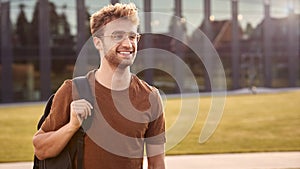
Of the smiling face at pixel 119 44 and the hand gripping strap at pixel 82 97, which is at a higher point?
the smiling face at pixel 119 44

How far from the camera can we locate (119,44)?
317 centimetres

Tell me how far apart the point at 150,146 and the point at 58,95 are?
715 millimetres

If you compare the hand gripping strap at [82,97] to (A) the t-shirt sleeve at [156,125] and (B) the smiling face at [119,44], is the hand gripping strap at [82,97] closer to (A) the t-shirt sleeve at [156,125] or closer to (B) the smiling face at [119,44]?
(B) the smiling face at [119,44]

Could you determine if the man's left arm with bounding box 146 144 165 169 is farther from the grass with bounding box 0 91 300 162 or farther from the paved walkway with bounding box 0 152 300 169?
the grass with bounding box 0 91 300 162

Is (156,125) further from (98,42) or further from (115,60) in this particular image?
(98,42)

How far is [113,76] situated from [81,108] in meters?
0.36

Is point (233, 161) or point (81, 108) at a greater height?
point (81, 108)

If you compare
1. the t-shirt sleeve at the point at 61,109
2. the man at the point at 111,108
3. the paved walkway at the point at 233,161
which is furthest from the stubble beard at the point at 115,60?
the paved walkway at the point at 233,161

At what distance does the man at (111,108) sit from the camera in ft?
10.4

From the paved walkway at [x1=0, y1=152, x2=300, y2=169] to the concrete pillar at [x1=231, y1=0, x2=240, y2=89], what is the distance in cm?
3040

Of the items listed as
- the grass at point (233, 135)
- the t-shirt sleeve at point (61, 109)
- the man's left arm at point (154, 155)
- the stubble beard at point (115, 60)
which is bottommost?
the grass at point (233, 135)

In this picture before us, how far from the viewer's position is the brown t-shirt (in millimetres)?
3195

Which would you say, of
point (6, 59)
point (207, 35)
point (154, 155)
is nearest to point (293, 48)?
point (207, 35)

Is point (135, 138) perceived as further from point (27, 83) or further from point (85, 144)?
point (27, 83)
